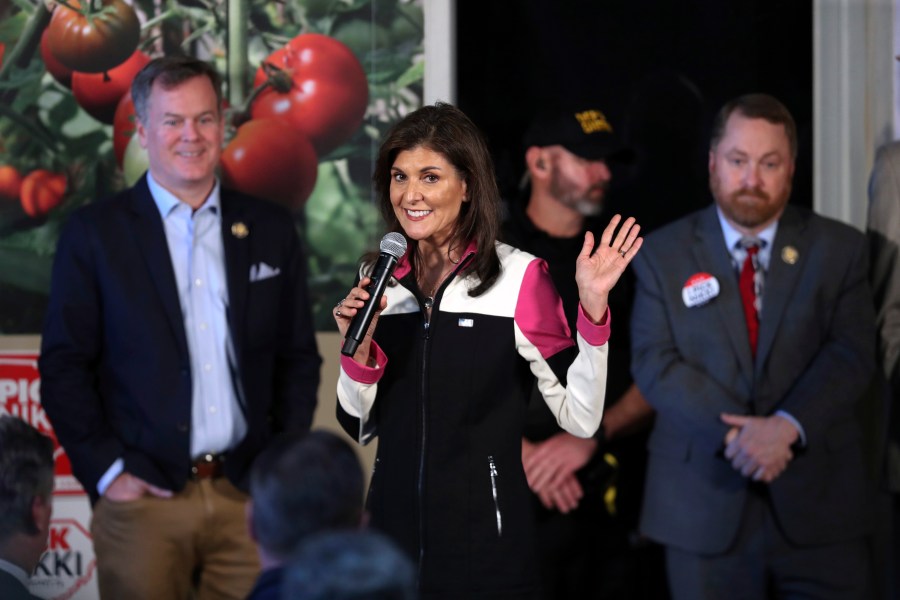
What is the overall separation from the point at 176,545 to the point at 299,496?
158 centimetres

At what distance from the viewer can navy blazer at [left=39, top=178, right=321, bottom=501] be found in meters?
3.63

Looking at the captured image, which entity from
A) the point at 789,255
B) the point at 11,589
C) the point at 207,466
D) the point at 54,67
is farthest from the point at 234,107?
the point at 11,589

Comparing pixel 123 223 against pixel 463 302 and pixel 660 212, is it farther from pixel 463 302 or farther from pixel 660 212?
pixel 660 212

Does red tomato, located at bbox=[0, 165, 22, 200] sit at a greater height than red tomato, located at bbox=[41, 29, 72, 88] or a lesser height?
lesser

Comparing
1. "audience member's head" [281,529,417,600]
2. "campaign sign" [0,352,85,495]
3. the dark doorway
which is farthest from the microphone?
the dark doorway

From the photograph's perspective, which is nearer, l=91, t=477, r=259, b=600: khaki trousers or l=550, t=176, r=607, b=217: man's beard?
l=91, t=477, r=259, b=600: khaki trousers

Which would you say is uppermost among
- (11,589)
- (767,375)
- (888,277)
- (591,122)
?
(591,122)

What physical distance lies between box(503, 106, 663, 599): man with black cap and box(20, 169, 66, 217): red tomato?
1556 millimetres

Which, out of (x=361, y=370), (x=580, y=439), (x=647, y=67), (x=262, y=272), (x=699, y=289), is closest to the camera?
(x=361, y=370)

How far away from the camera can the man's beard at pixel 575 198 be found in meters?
4.54

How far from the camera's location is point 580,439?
14.1 ft

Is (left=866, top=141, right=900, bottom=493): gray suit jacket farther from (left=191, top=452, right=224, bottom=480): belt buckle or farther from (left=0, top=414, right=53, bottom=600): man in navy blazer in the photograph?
(left=0, top=414, right=53, bottom=600): man in navy blazer

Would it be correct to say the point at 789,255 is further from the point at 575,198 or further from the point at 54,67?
the point at 54,67

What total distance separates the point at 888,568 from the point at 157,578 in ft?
8.76
